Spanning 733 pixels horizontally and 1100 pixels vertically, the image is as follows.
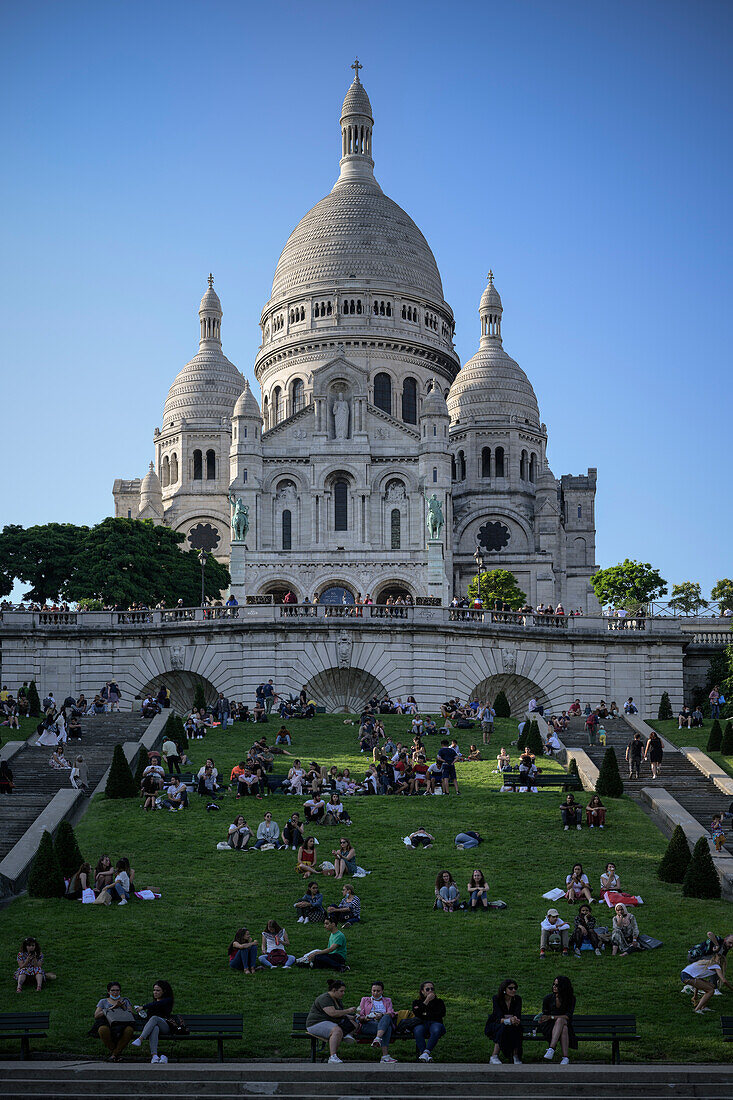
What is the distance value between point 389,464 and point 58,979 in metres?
72.8

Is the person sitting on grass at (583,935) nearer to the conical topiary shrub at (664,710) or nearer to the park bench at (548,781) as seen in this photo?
the park bench at (548,781)

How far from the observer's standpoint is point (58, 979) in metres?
23.6

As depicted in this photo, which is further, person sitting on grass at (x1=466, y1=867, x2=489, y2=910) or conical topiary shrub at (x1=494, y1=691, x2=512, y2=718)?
conical topiary shrub at (x1=494, y1=691, x2=512, y2=718)

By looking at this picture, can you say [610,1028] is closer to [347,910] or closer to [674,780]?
[347,910]

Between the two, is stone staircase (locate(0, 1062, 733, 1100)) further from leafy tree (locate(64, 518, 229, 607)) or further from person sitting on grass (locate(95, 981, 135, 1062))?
leafy tree (locate(64, 518, 229, 607))

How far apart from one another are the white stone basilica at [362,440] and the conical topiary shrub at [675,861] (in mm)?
60780

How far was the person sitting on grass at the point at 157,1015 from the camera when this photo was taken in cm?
2077

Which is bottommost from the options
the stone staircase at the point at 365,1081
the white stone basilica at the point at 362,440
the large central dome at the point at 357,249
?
the stone staircase at the point at 365,1081

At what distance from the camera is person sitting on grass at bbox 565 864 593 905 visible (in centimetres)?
2742

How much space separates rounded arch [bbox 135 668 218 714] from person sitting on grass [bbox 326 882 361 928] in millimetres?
25486

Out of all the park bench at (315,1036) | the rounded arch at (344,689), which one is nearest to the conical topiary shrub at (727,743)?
the rounded arch at (344,689)

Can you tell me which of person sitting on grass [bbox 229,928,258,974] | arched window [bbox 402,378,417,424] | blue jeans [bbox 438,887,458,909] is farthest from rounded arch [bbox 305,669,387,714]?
arched window [bbox 402,378,417,424]

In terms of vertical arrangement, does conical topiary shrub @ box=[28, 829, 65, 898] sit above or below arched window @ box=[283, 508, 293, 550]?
below

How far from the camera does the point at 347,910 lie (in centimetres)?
2627
